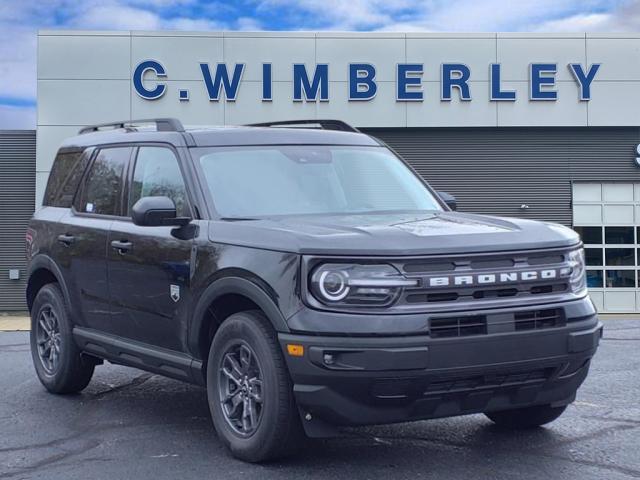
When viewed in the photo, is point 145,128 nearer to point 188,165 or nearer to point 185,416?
point 188,165

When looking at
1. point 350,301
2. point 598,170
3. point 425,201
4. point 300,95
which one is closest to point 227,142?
point 425,201

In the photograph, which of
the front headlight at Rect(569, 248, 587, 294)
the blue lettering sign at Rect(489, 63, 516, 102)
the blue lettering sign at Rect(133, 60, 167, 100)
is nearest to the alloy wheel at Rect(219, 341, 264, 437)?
the front headlight at Rect(569, 248, 587, 294)

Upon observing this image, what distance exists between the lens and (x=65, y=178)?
726 cm

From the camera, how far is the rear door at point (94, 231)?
6215 millimetres

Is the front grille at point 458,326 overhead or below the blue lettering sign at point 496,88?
below

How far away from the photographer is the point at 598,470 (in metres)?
4.76

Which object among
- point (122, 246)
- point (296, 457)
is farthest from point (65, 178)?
point (296, 457)

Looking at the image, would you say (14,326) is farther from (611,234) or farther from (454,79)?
(611,234)

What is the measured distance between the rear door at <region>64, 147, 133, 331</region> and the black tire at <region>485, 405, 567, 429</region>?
280cm

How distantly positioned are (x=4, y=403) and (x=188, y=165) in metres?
2.74

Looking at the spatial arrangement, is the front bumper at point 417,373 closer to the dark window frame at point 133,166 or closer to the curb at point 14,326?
the dark window frame at point 133,166

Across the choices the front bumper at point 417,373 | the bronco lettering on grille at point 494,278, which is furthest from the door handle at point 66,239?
the bronco lettering on grille at point 494,278

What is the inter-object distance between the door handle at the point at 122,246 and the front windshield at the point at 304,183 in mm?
774

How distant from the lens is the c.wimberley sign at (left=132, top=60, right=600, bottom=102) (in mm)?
22109
